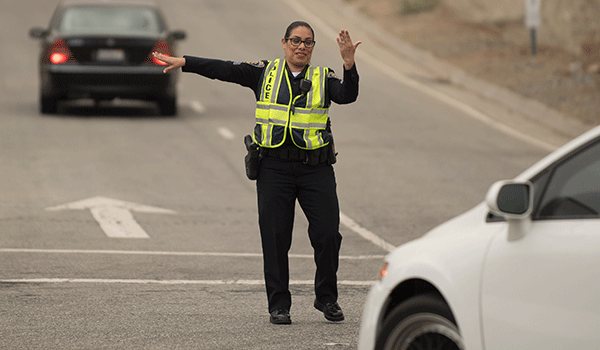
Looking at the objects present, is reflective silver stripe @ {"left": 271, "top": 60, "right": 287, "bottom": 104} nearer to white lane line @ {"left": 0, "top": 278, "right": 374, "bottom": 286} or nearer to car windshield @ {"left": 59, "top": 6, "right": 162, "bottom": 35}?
white lane line @ {"left": 0, "top": 278, "right": 374, "bottom": 286}

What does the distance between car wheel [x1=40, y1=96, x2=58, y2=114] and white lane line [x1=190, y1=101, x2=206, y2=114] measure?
274 centimetres

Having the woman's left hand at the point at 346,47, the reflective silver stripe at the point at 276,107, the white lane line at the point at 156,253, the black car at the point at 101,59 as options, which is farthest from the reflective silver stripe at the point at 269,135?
the black car at the point at 101,59

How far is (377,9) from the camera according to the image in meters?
36.9

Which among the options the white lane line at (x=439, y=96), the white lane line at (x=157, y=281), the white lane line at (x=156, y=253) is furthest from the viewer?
the white lane line at (x=439, y=96)

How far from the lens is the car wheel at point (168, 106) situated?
19.0 m

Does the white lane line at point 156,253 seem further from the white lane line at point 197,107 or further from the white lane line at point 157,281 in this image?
the white lane line at point 197,107

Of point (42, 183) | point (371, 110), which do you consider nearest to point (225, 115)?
point (371, 110)

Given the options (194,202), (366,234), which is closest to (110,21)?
(194,202)

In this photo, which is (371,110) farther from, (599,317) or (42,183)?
(599,317)

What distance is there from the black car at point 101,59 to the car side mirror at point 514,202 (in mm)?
13906

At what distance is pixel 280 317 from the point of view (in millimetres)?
6949

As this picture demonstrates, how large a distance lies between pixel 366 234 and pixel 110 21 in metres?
Answer: 8.94

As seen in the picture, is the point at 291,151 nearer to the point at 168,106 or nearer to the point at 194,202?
the point at 194,202

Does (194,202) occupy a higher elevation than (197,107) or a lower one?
higher
